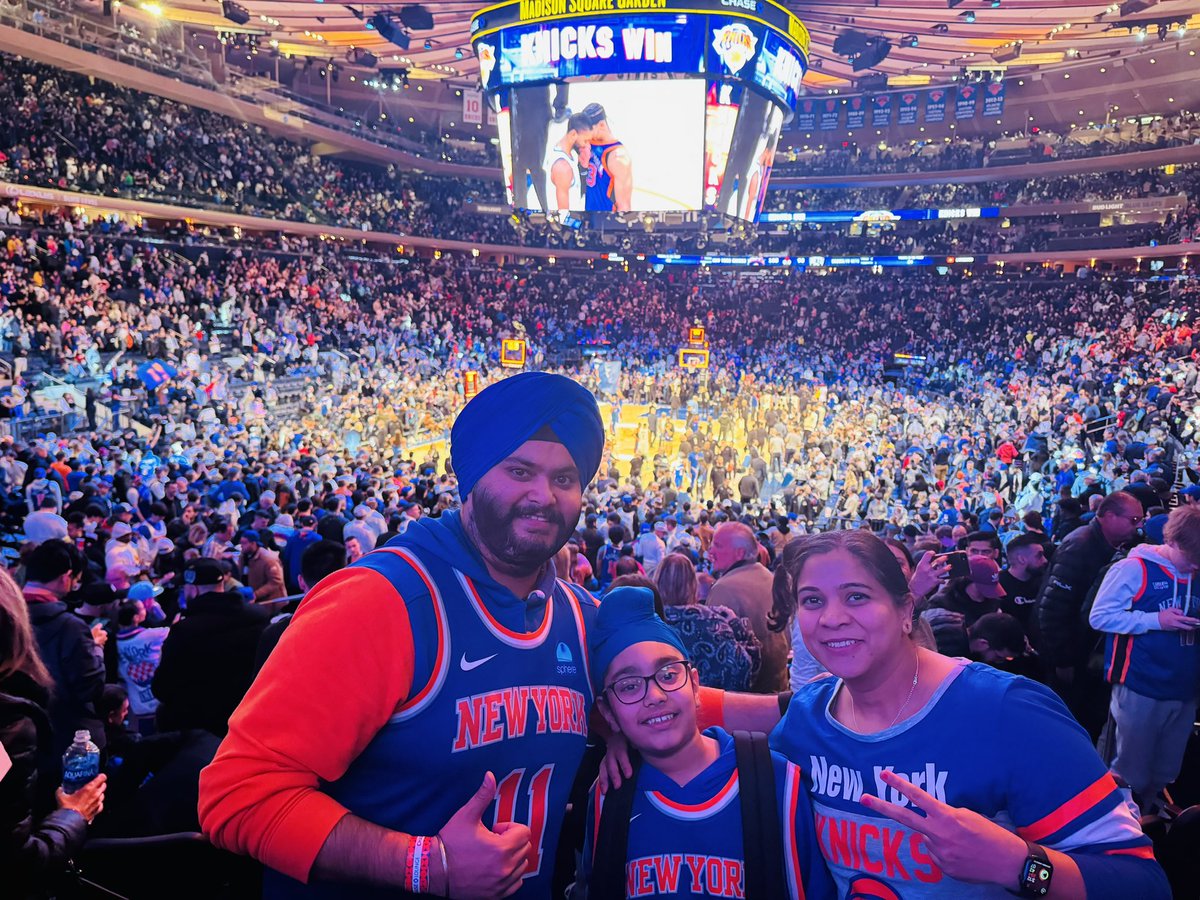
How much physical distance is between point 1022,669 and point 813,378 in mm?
27519

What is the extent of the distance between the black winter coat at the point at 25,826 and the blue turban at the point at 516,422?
1.70m

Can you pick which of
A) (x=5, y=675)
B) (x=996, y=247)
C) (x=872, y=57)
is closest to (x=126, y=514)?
(x=5, y=675)

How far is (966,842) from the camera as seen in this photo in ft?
5.90

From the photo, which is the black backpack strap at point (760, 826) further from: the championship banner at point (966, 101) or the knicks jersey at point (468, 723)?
the championship banner at point (966, 101)

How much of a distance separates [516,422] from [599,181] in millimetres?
19367

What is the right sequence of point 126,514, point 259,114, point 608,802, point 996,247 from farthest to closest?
1. point 996,247
2. point 259,114
3. point 126,514
4. point 608,802

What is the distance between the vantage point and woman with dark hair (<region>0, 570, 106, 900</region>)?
2412 mm

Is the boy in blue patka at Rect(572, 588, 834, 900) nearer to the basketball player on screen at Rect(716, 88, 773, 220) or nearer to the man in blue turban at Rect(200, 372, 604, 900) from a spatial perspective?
the man in blue turban at Rect(200, 372, 604, 900)

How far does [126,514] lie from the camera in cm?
960

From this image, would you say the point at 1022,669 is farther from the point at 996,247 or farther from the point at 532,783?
the point at 996,247

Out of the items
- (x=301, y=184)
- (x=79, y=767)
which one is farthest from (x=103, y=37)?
(x=79, y=767)

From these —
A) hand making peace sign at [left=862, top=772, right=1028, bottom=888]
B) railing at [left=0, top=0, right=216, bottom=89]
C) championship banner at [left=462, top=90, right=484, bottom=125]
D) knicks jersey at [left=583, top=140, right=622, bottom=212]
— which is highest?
championship banner at [left=462, top=90, right=484, bottom=125]

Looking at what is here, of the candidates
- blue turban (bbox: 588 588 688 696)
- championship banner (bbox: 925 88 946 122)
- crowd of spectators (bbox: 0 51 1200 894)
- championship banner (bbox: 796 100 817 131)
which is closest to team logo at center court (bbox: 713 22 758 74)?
crowd of spectators (bbox: 0 51 1200 894)

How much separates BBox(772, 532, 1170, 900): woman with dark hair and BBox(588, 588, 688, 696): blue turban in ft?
1.34
